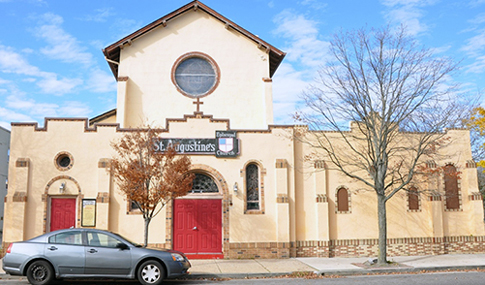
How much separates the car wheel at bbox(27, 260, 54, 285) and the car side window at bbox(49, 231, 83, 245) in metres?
0.56

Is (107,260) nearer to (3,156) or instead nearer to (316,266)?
(316,266)

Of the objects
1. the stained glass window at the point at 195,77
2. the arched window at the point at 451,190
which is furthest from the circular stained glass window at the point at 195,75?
the arched window at the point at 451,190

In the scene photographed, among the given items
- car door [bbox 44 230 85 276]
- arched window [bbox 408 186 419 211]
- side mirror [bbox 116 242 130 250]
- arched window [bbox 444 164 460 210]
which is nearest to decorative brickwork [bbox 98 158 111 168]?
car door [bbox 44 230 85 276]

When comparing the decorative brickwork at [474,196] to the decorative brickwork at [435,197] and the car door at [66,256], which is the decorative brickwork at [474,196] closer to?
the decorative brickwork at [435,197]

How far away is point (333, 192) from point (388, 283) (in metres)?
5.86

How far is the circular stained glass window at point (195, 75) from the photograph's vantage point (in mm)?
18594

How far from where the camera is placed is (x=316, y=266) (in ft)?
46.3

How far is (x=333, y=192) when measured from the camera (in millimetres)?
17000

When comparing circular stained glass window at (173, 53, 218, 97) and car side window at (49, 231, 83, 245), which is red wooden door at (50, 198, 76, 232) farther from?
circular stained glass window at (173, 53, 218, 97)

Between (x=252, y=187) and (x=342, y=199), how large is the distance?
351 centimetres

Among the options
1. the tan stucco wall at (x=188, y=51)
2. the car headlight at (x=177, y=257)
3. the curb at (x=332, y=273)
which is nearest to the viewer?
the car headlight at (x=177, y=257)

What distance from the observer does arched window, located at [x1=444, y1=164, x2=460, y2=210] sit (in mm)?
17672

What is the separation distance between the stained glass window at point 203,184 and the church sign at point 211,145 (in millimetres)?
934

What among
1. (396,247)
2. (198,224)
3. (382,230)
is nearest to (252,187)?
(198,224)
